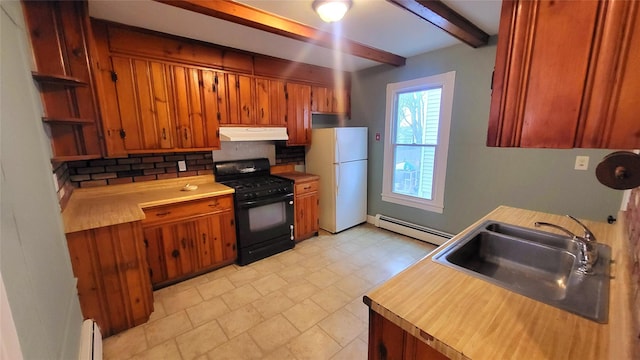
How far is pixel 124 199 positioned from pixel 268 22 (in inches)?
79.4

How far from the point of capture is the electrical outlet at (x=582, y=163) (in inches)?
86.7

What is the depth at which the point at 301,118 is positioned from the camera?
3.54 m

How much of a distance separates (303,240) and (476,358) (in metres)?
2.89

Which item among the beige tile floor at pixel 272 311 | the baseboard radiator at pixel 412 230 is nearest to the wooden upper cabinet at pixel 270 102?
the beige tile floor at pixel 272 311

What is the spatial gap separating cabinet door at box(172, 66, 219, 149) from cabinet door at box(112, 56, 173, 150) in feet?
0.30

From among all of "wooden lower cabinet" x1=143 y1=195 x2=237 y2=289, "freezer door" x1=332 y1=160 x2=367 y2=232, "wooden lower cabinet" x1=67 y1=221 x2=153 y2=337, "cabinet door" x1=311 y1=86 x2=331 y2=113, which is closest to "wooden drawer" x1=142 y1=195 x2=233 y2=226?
"wooden lower cabinet" x1=143 y1=195 x2=237 y2=289

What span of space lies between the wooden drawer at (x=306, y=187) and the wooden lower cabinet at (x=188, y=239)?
35.6 inches

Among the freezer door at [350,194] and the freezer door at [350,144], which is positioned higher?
the freezer door at [350,144]

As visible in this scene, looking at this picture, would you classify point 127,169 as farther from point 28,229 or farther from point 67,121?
point 28,229

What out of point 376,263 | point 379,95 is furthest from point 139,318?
point 379,95

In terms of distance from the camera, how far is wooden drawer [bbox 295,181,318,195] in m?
3.32

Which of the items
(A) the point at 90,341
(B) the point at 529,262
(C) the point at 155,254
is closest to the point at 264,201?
(C) the point at 155,254

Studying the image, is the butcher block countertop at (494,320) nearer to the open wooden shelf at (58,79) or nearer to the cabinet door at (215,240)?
the cabinet door at (215,240)

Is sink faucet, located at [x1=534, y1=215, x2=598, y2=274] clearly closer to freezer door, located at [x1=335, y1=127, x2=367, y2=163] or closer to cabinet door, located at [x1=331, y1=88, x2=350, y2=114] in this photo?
freezer door, located at [x1=335, y1=127, x2=367, y2=163]
